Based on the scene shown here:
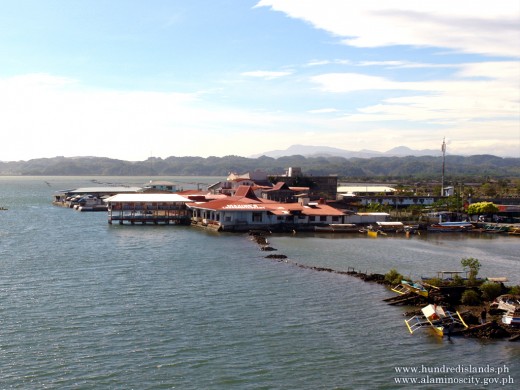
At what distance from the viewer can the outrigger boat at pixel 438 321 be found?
22297 mm

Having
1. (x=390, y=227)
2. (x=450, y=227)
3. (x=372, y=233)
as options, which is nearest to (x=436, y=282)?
(x=372, y=233)

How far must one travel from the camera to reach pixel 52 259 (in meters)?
36.6

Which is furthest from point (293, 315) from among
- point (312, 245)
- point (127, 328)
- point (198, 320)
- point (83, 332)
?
point (312, 245)

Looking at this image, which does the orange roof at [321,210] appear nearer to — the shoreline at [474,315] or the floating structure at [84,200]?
the shoreline at [474,315]

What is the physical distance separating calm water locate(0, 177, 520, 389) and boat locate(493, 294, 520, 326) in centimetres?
211

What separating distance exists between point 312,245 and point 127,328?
25.7 m

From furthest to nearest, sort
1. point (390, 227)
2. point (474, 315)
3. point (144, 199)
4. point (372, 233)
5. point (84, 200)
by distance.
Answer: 1. point (84, 200)
2. point (144, 199)
3. point (390, 227)
4. point (372, 233)
5. point (474, 315)

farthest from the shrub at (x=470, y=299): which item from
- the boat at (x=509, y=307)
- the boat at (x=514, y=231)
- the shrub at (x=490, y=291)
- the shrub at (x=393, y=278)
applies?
the boat at (x=514, y=231)

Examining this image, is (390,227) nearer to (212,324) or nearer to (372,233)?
(372,233)

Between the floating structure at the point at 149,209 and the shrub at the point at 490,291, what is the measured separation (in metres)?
38.5

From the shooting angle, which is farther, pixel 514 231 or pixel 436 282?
pixel 514 231

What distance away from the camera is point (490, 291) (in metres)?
27.2

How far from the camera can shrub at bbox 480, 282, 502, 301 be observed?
27.1 meters

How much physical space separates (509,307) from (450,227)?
1407 inches
